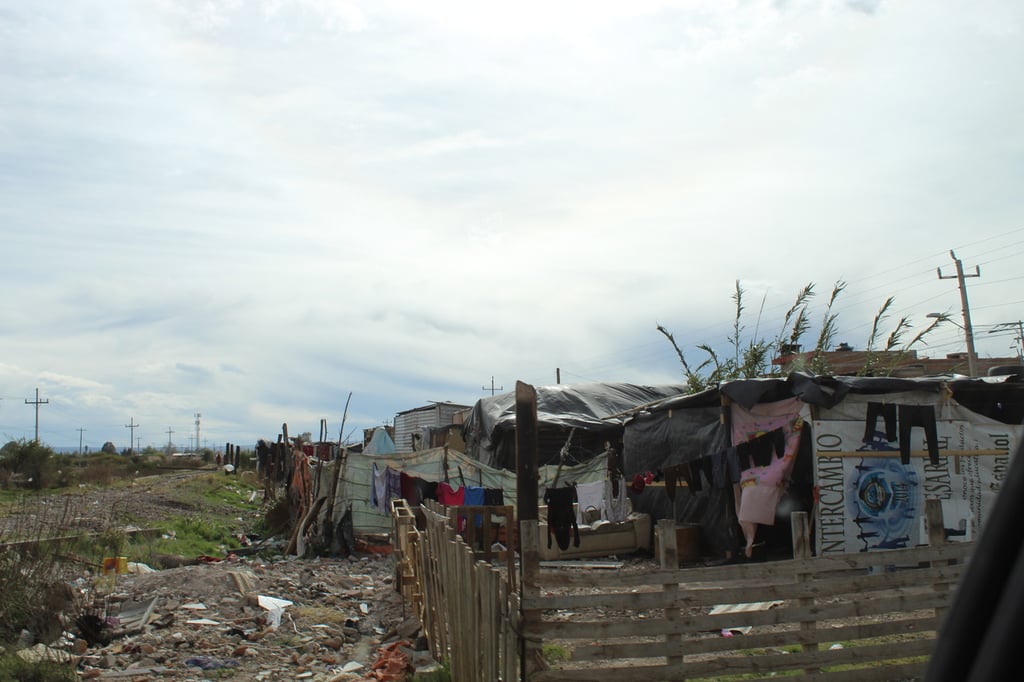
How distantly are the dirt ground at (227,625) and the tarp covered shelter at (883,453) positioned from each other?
5.84 m

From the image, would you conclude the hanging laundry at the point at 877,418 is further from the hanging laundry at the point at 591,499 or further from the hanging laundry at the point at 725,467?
the hanging laundry at the point at 591,499

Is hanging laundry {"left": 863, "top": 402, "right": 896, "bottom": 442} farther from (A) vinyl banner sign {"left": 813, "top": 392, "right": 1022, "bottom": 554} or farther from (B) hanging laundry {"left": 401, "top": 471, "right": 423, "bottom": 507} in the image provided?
(B) hanging laundry {"left": 401, "top": 471, "right": 423, "bottom": 507}

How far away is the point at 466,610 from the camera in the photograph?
6156 millimetres

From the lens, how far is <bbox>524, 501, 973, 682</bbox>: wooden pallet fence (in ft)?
17.7

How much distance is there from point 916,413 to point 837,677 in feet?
23.6

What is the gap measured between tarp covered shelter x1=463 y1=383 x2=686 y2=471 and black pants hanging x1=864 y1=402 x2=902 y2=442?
8161 millimetres

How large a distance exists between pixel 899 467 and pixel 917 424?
0.67 m

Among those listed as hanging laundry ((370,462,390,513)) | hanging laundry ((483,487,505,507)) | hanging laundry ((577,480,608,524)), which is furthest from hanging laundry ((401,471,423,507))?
hanging laundry ((577,480,608,524))

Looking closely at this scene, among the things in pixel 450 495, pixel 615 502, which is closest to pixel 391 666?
pixel 615 502

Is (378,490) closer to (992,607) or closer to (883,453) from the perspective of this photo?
(883,453)

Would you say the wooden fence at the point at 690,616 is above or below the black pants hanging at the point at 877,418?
below

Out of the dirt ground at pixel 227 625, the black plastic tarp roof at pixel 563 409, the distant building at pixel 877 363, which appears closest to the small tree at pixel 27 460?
the black plastic tarp roof at pixel 563 409

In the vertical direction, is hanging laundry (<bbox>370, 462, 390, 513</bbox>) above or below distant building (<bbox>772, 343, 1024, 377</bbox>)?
below

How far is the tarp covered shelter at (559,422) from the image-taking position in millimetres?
21062
